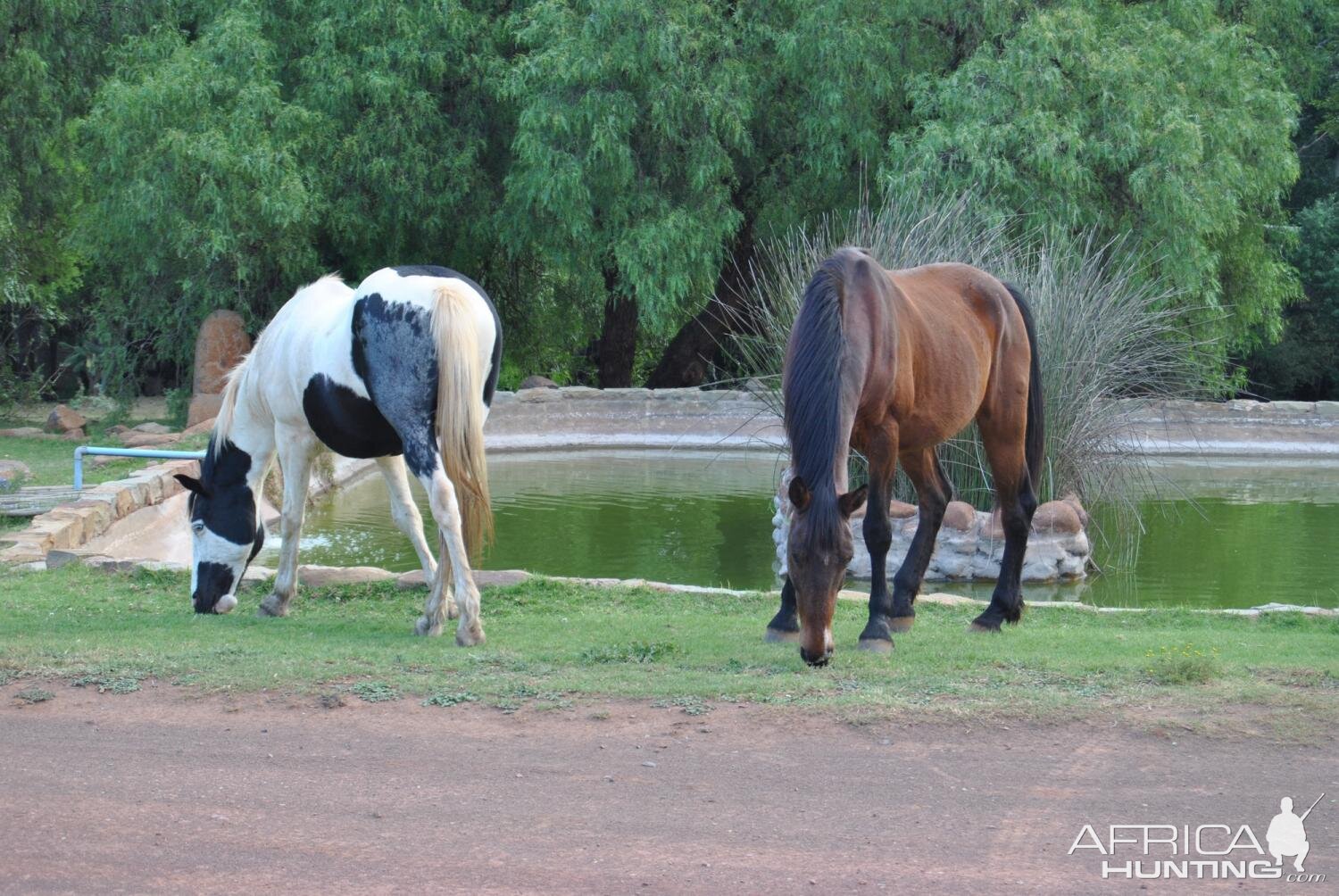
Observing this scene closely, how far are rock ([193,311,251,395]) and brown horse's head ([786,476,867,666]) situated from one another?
13209 millimetres

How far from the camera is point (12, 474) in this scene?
36.5ft

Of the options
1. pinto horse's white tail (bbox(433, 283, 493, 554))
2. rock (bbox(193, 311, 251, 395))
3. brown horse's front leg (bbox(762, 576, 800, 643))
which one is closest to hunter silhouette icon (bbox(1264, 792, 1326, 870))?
brown horse's front leg (bbox(762, 576, 800, 643))

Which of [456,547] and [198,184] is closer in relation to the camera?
[456,547]

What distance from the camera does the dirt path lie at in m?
3.38

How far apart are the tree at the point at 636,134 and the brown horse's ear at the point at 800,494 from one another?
1151cm

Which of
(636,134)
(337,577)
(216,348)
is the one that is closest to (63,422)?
(216,348)

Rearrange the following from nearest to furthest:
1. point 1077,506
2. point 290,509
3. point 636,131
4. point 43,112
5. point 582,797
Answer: point 582,797
point 290,509
point 1077,506
point 636,131
point 43,112

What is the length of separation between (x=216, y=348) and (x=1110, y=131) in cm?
1120

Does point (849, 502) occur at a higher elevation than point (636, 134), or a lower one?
lower

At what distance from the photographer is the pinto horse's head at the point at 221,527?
6.81 m

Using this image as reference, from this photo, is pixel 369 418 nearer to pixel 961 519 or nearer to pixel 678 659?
pixel 678 659

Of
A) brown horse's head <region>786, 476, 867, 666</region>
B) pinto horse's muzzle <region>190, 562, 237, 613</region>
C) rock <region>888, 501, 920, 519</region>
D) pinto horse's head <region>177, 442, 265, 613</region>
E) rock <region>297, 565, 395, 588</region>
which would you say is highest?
brown horse's head <region>786, 476, 867, 666</region>

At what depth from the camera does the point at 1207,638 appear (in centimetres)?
643

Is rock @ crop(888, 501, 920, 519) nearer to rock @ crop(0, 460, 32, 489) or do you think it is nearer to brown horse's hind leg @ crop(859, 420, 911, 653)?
brown horse's hind leg @ crop(859, 420, 911, 653)
